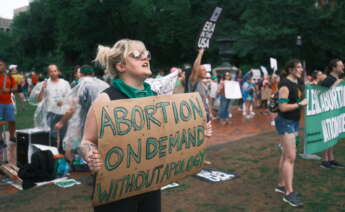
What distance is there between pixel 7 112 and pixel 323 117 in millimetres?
6670

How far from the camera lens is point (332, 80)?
19.5ft

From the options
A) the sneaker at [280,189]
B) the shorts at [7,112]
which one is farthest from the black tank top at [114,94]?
the shorts at [7,112]

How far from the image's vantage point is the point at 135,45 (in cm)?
226

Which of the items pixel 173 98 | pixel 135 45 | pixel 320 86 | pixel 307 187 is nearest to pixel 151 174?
pixel 173 98

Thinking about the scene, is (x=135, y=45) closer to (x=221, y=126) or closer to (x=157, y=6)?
(x=221, y=126)

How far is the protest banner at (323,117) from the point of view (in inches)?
221

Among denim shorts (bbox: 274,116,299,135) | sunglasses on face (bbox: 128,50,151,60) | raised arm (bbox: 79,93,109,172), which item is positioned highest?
sunglasses on face (bbox: 128,50,151,60)

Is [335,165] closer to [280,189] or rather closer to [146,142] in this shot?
[280,189]

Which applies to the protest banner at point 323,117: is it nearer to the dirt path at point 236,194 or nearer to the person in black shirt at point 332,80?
the person in black shirt at point 332,80

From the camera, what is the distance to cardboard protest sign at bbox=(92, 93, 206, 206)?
2.00 meters

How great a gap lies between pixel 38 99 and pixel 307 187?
540cm

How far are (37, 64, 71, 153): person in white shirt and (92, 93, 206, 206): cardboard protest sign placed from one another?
455 centimetres

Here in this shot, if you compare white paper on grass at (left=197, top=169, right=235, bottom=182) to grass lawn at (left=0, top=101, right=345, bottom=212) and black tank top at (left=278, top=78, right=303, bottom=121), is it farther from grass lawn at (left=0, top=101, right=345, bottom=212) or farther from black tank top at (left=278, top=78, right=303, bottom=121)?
black tank top at (left=278, top=78, right=303, bottom=121)

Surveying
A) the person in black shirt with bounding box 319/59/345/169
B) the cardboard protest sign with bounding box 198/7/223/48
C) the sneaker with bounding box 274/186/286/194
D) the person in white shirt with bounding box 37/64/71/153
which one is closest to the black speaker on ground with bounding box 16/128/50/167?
the person in white shirt with bounding box 37/64/71/153
